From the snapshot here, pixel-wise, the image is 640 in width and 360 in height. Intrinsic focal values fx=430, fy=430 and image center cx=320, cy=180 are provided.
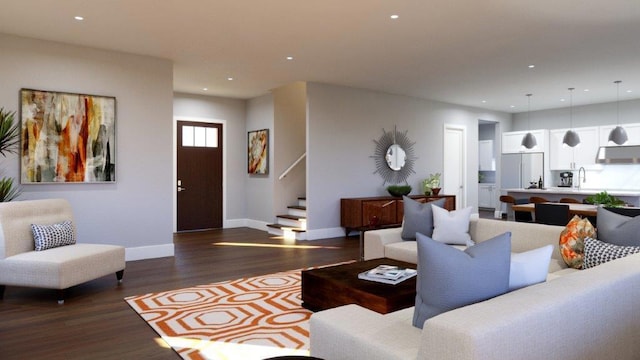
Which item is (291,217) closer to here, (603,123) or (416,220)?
(416,220)

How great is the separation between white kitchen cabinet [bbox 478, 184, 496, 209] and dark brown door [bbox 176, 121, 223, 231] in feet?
24.3

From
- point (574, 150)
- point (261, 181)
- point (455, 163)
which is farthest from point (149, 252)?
point (574, 150)

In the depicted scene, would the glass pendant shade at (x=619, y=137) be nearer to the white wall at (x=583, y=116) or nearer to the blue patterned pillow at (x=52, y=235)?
the white wall at (x=583, y=116)

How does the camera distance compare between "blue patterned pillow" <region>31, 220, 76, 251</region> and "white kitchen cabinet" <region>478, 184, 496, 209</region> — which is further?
"white kitchen cabinet" <region>478, 184, 496, 209</region>

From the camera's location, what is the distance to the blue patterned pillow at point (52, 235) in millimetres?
4137

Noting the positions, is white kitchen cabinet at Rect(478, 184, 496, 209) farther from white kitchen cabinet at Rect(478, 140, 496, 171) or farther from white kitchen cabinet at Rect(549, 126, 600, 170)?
white kitchen cabinet at Rect(549, 126, 600, 170)

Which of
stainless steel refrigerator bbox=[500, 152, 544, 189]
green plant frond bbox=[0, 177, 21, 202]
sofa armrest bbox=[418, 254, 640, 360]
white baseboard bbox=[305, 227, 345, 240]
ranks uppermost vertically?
stainless steel refrigerator bbox=[500, 152, 544, 189]

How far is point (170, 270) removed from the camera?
199 inches

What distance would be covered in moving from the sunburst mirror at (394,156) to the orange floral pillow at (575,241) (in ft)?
16.8

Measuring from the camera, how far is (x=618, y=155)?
30.0ft

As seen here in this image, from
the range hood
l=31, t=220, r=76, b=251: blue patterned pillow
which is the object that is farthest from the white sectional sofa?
the range hood

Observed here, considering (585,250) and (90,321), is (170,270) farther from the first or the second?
(585,250)

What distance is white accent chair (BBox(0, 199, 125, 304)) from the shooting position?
148 inches

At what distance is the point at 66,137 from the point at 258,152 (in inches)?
157
